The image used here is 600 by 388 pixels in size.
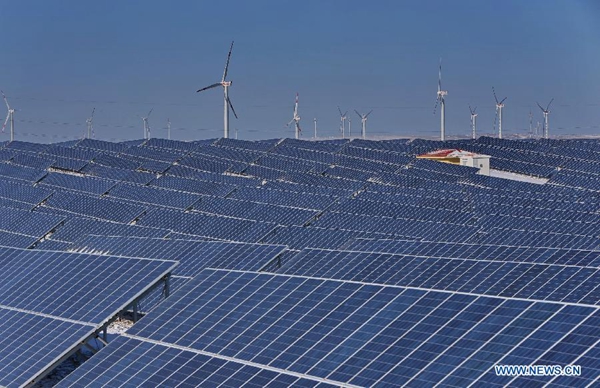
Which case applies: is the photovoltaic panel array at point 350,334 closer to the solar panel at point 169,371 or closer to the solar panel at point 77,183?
the solar panel at point 169,371

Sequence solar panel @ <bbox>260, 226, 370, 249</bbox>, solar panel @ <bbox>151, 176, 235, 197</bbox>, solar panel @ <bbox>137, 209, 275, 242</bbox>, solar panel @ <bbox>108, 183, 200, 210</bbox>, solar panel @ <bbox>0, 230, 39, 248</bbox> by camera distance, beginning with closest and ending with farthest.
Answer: solar panel @ <bbox>260, 226, 370, 249</bbox> < solar panel @ <bbox>137, 209, 275, 242</bbox> < solar panel @ <bbox>0, 230, 39, 248</bbox> < solar panel @ <bbox>108, 183, 200, 210</bbox> < solar panel @ <bbox>151, 176, 235, 197</bbox>

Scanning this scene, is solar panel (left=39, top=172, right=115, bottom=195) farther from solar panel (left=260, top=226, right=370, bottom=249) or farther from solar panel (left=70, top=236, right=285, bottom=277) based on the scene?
solar panel (left=70, top=236, right=285, bottom=277)

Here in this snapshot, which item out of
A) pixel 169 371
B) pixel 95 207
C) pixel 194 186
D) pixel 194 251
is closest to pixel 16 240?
pixel 95 207

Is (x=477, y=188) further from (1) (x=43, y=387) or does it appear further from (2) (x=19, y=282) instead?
(1) (x=43, y=387)

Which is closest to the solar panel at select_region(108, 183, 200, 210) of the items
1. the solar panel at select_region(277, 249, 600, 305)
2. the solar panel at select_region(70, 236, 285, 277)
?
the solar panel at select_region(70, 236, 285, 277)

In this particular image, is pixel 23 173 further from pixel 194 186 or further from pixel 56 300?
pixel 56 300
